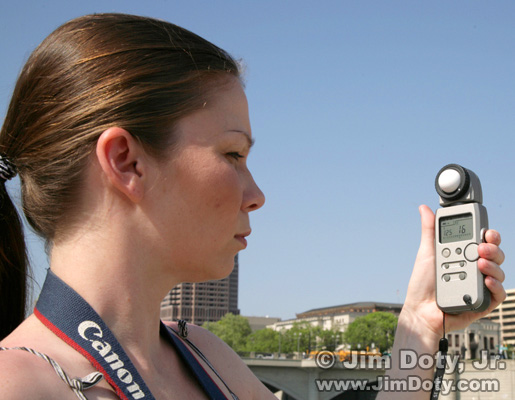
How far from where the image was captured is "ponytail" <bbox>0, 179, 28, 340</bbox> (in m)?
1.69

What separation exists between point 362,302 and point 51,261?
14550 centimetres

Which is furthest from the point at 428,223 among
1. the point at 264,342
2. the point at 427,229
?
the point at 264,342

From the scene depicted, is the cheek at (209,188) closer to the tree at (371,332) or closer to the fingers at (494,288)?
the fingers at (494,288)

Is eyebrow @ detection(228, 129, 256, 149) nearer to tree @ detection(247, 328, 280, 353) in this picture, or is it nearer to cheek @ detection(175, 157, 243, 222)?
cheek @ detection(175, 157, 243, 222)

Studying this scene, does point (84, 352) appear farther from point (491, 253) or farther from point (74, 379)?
point (491, 253)

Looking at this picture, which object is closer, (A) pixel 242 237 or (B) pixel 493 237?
(A) pixel 242 237

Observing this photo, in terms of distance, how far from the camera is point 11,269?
1.72m

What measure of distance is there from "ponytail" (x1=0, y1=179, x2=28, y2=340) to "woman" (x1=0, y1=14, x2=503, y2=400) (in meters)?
0.09

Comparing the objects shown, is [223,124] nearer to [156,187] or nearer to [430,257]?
[156,187]

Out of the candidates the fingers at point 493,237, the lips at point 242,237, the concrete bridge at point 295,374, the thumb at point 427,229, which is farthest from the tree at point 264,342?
the lips at point 242,237

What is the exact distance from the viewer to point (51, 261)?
150 cm

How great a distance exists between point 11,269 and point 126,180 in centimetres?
53

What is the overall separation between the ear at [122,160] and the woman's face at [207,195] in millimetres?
54

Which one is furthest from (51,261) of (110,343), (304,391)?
(304,391)
